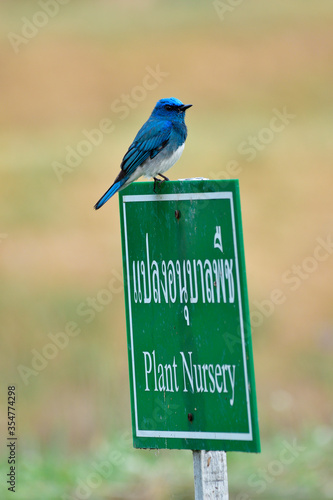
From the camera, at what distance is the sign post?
401 centimetres

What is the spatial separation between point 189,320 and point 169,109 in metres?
2.95

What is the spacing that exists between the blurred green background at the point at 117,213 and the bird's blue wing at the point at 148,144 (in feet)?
7.38

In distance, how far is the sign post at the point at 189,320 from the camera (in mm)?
4008

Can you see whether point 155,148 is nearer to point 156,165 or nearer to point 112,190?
point 156,165

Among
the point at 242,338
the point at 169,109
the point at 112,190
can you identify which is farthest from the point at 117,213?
the point at 242,338

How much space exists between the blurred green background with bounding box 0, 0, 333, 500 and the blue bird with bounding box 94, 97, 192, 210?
2.20m

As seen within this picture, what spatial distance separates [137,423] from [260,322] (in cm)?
510

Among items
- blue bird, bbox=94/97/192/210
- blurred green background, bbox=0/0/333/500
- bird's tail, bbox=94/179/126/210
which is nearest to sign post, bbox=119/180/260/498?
bird's tail, bbox=94/179/126/210

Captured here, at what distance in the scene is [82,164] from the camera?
48.1 feet

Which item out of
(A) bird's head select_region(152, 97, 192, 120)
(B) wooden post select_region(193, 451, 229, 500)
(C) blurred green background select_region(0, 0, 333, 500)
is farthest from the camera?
(C) blurred green background select_region(0, 0, 333, 500)

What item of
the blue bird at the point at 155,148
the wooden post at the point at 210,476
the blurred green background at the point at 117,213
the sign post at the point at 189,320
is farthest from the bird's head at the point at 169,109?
the wooden post at the point at 210,476

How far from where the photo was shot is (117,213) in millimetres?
12859

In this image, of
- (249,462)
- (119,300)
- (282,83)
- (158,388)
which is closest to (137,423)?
(158,388)

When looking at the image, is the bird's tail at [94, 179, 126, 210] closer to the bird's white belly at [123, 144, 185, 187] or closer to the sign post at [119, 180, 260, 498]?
the bird's white belly at [123, 144, 185, 187]
